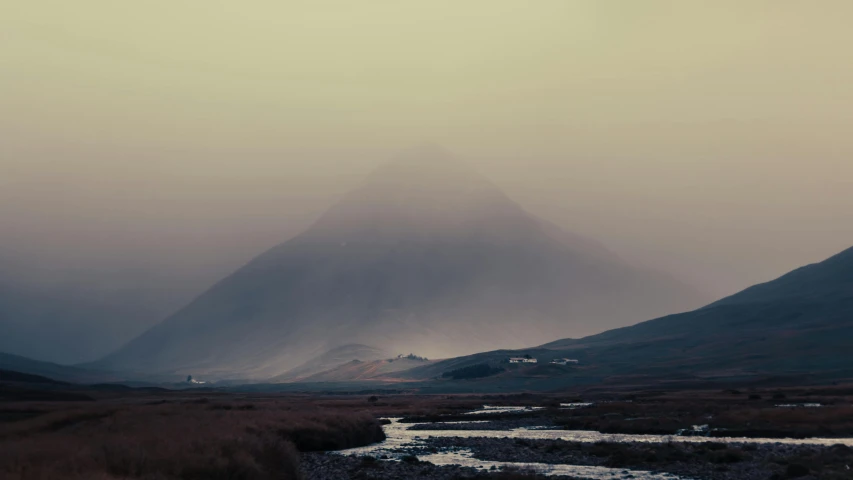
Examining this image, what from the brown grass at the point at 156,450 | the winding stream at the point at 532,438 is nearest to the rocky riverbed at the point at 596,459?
the winding stream at the point at 532,438

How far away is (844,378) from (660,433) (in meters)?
125

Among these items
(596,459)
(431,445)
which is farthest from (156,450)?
(431,445)

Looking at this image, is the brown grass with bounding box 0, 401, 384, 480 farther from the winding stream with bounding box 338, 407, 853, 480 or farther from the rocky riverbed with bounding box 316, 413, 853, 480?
the winding stream with bounding box 338, 407, 853, 480

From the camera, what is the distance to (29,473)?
28.9 meters

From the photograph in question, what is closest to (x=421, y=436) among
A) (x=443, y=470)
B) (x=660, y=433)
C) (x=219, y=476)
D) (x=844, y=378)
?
(x=660, y=433)

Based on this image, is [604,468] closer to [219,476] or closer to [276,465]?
[276,465]

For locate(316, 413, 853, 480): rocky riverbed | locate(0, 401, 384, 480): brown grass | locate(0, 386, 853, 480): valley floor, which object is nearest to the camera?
locate(0, 401, 384, 480): brown grass

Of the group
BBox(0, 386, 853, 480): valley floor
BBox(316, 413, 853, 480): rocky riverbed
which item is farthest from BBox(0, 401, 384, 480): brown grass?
BBox(316, 413, 853, 480): rocky riverbed

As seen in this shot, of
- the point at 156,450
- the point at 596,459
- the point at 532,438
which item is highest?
the point at 156,450

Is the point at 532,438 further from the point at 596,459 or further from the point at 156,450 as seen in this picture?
the point at 156,450

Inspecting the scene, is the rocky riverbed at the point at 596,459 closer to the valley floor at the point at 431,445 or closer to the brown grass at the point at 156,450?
the valley floor at the point at 431,445

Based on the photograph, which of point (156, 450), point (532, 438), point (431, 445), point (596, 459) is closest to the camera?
point (156, 450)

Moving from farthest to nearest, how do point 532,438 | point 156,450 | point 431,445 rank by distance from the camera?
1. point 532,438
2. point 431,445
3. point 156,450

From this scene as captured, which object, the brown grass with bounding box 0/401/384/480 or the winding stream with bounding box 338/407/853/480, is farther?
the winding stream with bounding box 338/407/853/480
